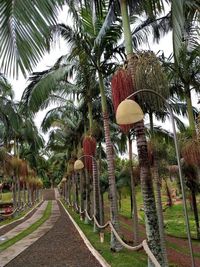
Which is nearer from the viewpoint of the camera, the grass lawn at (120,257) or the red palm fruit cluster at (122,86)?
the red palm fruit cluster at (122,86)

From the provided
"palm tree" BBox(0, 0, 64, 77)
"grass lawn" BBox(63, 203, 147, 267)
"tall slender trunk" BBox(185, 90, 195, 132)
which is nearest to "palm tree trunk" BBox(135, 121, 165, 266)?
"grass lawn" BBox(63, 203, 147, 267)

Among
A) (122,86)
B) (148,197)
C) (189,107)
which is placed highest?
(189,107)

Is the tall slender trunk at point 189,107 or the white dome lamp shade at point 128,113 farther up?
the tall slender trunk at point 189,107

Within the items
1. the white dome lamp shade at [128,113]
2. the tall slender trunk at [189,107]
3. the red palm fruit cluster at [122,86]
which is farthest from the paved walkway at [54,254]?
the tall slender trunk at [189,107]

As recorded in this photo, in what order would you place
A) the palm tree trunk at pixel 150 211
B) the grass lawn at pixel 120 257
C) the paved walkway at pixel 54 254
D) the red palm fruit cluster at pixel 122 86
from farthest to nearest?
the paved walkway at pixel 54 254
the grass lawn at pixel 120 257
the red palm fruit cluster at pixel 122 86
the palm tree trunk at pixel 150 211

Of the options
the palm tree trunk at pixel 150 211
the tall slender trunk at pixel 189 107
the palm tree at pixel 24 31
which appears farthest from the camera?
the tall slender trunk at pixel 189 107

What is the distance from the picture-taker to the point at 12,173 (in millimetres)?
36031

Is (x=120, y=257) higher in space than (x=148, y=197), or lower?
lower

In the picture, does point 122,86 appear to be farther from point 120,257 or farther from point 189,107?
point 189,107

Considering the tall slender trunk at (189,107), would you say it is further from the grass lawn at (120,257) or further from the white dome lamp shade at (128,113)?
the white dome lamp shade at (128,113)

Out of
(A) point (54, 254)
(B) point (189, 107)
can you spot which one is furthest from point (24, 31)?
(B) point (189, 107)

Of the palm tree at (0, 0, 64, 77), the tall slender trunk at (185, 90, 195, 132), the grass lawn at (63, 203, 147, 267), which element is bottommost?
the grass lawn at (63, 203, 147, 267)

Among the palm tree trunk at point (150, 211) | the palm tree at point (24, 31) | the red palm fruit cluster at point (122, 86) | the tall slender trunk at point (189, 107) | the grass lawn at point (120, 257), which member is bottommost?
the grass lawn at point (120, 257)

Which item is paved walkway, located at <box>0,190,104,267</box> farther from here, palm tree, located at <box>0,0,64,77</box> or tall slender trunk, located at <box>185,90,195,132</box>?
palm tree, located at <box>0,0,64,77</box>
